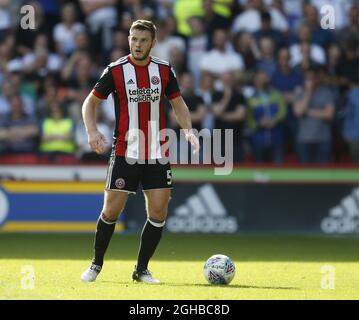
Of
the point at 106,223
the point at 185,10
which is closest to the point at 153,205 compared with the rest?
the point at 106,223

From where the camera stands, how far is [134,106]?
355 inches

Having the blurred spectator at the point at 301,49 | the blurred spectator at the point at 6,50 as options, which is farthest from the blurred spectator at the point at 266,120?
the blurred spectator at the point at 6,50

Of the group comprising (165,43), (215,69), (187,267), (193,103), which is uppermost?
(165,43)

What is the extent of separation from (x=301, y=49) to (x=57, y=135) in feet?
13.5

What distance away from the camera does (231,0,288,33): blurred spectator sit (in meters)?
16.5

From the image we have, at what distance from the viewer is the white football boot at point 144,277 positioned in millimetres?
9031

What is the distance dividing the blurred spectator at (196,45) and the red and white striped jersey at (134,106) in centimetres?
716

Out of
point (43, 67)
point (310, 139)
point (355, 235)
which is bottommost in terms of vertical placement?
point (355, 235)

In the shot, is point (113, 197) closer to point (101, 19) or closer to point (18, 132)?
point (18, 132)

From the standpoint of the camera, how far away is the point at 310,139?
15.4m

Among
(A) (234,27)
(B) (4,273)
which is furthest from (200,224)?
(B) (4,273)

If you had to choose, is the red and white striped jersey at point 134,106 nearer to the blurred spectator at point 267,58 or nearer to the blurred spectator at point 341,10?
the blurred spectator at point 267,58

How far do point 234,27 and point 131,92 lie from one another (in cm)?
786
